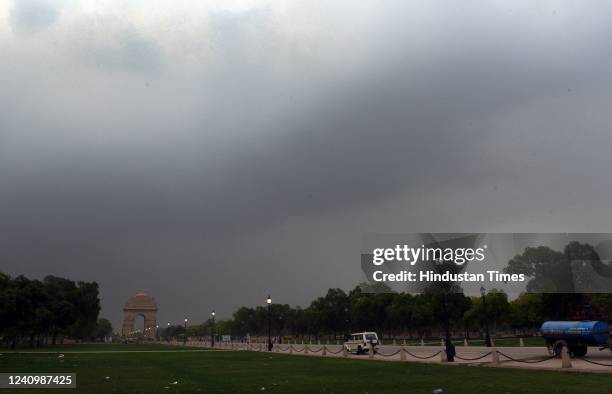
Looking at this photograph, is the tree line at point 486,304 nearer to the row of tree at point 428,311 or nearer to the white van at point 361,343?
the row of tree at point 428,311

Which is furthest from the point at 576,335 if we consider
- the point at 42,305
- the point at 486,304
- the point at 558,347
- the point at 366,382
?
the point at 42,305

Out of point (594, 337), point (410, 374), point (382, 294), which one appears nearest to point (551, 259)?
point (382, 294)

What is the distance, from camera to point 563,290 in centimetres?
7038

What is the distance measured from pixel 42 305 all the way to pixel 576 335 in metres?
79.6

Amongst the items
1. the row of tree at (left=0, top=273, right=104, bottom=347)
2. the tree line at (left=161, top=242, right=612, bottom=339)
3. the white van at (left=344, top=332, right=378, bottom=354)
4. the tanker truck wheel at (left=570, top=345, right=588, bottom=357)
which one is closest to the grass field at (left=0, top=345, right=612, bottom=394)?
the tanker truck wheel at (left=570, top=345, right=588, bottom=357)

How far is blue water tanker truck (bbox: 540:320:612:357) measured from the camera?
2836 centimetres

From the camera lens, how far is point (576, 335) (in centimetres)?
2891

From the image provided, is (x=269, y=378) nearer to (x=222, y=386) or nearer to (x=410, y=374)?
(x=222, y=386)

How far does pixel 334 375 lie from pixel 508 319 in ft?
241

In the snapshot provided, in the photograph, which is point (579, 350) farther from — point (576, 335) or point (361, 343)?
point (361, 343)

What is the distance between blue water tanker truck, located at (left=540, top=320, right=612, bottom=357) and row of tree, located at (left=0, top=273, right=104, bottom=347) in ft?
210

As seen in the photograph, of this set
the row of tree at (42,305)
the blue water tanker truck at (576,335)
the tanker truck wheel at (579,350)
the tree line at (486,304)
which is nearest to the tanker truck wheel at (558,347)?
the blue water tanker truck at (576,335)

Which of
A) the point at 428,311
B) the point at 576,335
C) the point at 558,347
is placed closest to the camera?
the point at 576,335

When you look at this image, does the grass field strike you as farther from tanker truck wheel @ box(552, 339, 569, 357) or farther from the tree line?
Answer: the tree line
